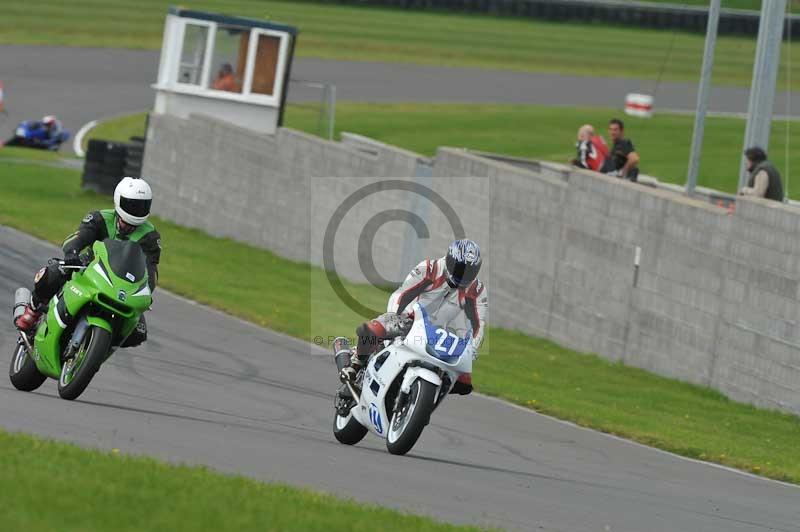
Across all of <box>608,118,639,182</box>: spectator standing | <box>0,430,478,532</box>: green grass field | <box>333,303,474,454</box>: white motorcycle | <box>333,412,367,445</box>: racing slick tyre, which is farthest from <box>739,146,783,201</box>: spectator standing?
<box>0,430,478,532</box>: green grass field

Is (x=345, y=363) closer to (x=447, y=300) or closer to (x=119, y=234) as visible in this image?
(x=447, y=300)

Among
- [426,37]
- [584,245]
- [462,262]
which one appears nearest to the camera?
[462,262]

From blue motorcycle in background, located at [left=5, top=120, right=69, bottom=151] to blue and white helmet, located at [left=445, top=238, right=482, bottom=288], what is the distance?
2903cm

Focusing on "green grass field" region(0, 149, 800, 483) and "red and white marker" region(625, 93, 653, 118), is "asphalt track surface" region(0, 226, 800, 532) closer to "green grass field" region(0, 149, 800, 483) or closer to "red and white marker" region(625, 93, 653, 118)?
"green grass field" region(0, 149, 800, 483)

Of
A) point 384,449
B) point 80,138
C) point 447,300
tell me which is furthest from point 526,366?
point 80,138

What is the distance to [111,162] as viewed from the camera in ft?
99.5

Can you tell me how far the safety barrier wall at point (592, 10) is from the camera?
62.0 m

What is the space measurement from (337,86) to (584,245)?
31593 mm

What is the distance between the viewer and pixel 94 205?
1144 inches

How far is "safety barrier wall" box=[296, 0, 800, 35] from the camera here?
6197 cm

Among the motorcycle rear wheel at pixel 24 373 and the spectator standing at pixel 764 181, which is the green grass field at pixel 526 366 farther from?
the motorcycle rear wheel at pixel 24 373

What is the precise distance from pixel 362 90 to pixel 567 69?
420 inches

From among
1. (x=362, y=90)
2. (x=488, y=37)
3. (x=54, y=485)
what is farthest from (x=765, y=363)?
(x=488, y=37)

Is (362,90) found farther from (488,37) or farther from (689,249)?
(689,249)
